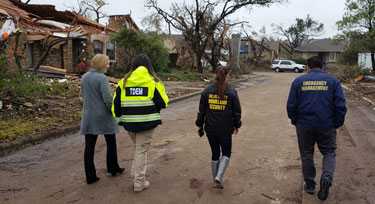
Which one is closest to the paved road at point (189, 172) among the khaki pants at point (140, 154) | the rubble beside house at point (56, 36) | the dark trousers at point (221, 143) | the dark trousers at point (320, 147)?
the khaki pants at point (140, 154)

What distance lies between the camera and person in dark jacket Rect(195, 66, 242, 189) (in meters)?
3.91

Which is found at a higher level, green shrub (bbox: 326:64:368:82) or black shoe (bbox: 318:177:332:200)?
green shrub (bbox: 326:64:368:82)

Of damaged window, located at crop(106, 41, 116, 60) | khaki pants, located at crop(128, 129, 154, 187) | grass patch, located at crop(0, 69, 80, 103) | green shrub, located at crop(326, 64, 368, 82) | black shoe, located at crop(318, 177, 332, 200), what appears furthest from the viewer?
green shrub, located at crop(326, 64, 368, 82)

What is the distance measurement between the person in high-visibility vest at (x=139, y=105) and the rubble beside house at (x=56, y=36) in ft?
40.7

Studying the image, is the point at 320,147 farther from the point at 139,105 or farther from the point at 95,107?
the point at 95,107

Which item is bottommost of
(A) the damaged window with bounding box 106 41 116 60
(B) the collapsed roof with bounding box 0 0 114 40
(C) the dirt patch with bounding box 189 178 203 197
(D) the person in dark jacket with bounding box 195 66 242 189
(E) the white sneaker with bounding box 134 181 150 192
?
(C) the dirt patch with bounding box 189 178 203 197

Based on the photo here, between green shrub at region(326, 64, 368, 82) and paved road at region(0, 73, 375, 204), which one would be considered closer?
paved road at region(0, 73, 375, 204)

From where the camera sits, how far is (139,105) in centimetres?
387

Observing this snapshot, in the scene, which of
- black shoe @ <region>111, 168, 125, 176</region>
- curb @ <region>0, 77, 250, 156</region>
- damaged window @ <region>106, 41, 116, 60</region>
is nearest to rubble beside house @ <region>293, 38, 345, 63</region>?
damaged window @ <region>106, 41, 116, 60</region>

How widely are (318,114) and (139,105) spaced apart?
2088mm

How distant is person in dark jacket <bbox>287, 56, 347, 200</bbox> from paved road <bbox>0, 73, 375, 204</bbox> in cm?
35

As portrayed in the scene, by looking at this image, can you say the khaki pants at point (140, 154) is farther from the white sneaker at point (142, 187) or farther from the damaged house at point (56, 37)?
the damaged house at point (56, 37)

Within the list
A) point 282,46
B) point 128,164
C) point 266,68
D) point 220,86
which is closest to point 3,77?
point 128,164

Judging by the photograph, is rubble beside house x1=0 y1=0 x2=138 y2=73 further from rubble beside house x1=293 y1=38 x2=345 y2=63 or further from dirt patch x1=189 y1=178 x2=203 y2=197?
rubble beside house x1=293 y1=38 x2=345 y2=63
